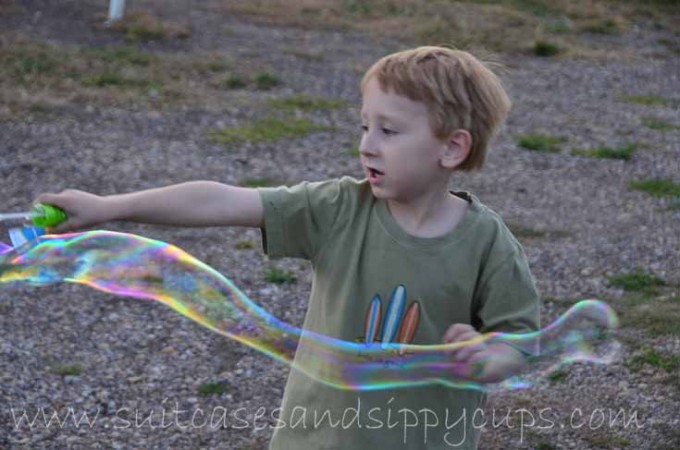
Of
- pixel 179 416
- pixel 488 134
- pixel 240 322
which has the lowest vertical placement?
pixel 179 416

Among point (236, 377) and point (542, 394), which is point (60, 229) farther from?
point (542, 394)

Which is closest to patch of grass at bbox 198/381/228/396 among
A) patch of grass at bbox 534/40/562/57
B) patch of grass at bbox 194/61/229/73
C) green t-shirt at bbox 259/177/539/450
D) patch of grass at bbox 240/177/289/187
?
green t-shirt at bbox 259/177/539/450

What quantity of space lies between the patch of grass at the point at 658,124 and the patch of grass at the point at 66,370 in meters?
6.92

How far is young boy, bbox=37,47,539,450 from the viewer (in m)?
2.50

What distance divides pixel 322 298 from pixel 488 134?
0.53 metres

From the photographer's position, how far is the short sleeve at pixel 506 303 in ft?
8.39

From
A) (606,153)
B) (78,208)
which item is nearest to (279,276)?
(78,208)

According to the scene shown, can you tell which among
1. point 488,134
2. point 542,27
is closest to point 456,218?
point 488,134

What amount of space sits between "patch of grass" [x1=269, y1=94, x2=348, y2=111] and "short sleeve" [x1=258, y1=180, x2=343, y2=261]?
7037 mm

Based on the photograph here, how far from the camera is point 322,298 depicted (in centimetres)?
259

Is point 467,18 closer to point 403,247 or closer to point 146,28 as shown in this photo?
point 146,28

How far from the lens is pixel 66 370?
4652 mm

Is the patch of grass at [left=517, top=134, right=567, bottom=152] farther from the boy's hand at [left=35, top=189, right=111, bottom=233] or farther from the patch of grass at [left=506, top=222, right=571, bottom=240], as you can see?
the boy's hand at [left=35, top=189, right=111, bottom=233]

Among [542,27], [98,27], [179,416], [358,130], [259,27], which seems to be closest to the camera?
[179,416]
